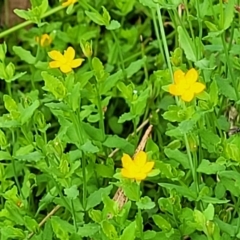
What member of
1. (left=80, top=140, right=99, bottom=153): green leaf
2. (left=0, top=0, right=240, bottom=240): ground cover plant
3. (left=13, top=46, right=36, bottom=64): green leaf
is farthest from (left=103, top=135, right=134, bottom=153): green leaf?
(left=13, top=46, right=36, bottom=64): green leaf

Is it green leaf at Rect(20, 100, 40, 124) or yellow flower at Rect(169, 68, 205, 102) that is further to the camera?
green leaf at Rect(20, 100, 40, 124)

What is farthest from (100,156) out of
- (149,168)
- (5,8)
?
(5,8)

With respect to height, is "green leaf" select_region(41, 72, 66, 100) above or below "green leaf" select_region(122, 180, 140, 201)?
above

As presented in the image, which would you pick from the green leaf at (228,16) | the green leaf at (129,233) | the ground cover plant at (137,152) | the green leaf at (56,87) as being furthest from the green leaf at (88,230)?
the green leaf at (228,16)

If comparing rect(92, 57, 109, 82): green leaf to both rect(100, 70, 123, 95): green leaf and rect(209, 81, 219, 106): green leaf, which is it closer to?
rect(100, 70, 123, 95): green leaf

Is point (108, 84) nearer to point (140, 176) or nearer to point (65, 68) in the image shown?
point (65, 68)

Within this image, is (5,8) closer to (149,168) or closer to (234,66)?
(234,66)

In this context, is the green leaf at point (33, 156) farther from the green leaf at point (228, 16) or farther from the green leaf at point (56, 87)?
the green leaf at point (228, 16)
